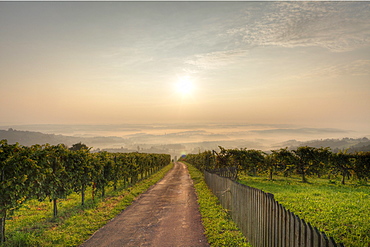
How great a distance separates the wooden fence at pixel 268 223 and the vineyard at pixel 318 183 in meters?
2.92

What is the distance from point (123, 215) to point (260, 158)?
2104 cm

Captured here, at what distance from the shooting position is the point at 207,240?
7.68 metres

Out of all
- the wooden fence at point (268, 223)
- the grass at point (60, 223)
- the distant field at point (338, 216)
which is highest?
the wooden fence at point (268, 223)

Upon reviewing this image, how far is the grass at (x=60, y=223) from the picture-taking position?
7.74m

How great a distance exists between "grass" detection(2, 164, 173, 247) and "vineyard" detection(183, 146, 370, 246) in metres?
8.48

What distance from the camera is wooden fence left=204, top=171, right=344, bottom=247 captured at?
3.61m

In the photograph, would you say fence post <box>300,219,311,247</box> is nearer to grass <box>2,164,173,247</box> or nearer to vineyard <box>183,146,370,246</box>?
vineyard <box>183,146,370,246</box>

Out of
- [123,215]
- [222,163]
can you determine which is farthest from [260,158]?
[123,215]

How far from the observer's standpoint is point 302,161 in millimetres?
25562

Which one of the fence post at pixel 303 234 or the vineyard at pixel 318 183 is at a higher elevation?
the fence post at pixel 303 234

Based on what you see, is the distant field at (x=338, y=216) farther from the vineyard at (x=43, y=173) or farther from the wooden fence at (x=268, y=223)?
the vineyard at (x=43, y=173)

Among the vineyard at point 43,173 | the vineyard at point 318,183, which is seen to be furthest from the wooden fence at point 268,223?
the vineyard at point 43,173

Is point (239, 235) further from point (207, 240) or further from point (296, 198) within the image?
point (296, 198)

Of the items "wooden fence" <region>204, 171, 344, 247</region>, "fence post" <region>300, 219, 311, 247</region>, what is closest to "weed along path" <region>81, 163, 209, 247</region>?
"wooden fence" <region>204, 171, 344, 247</region>
